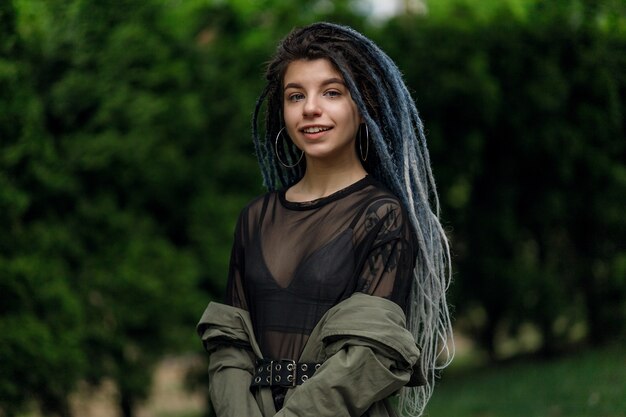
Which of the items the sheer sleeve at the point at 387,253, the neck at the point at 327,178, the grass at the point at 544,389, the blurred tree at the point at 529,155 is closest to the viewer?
the sheer sleeve at the point at 387,253

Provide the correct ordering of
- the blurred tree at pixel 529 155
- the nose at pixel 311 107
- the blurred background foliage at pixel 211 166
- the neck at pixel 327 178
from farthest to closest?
the blurred tree at pixel 529 155, the blurred background foliage at pixel 211 166, the neck at pixel 327 178, the nose at pixel 311 107

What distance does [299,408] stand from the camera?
2752 mm

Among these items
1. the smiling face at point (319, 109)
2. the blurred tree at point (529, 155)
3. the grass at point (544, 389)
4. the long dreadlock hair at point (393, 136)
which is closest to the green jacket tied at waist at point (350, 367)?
the long dreadlock hair at point (393, 136)

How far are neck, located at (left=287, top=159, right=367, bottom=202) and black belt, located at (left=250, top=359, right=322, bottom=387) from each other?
0.53 m

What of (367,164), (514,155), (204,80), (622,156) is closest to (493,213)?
(514,155)

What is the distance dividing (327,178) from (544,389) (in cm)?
546

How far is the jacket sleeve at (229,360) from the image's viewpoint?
116 inches

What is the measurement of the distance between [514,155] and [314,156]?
658cm

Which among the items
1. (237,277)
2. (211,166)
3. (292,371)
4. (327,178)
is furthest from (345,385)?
(211,166)

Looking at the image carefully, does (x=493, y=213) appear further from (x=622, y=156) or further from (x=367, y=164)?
(x=367, y=164)

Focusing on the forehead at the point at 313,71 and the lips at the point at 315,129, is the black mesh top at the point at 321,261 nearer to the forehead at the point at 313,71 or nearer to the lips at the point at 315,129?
the lips at the point at 315,129

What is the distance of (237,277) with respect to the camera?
316 cm

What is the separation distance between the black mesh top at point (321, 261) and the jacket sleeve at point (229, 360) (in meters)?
0.06

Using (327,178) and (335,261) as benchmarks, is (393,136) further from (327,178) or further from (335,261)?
(335,261)
